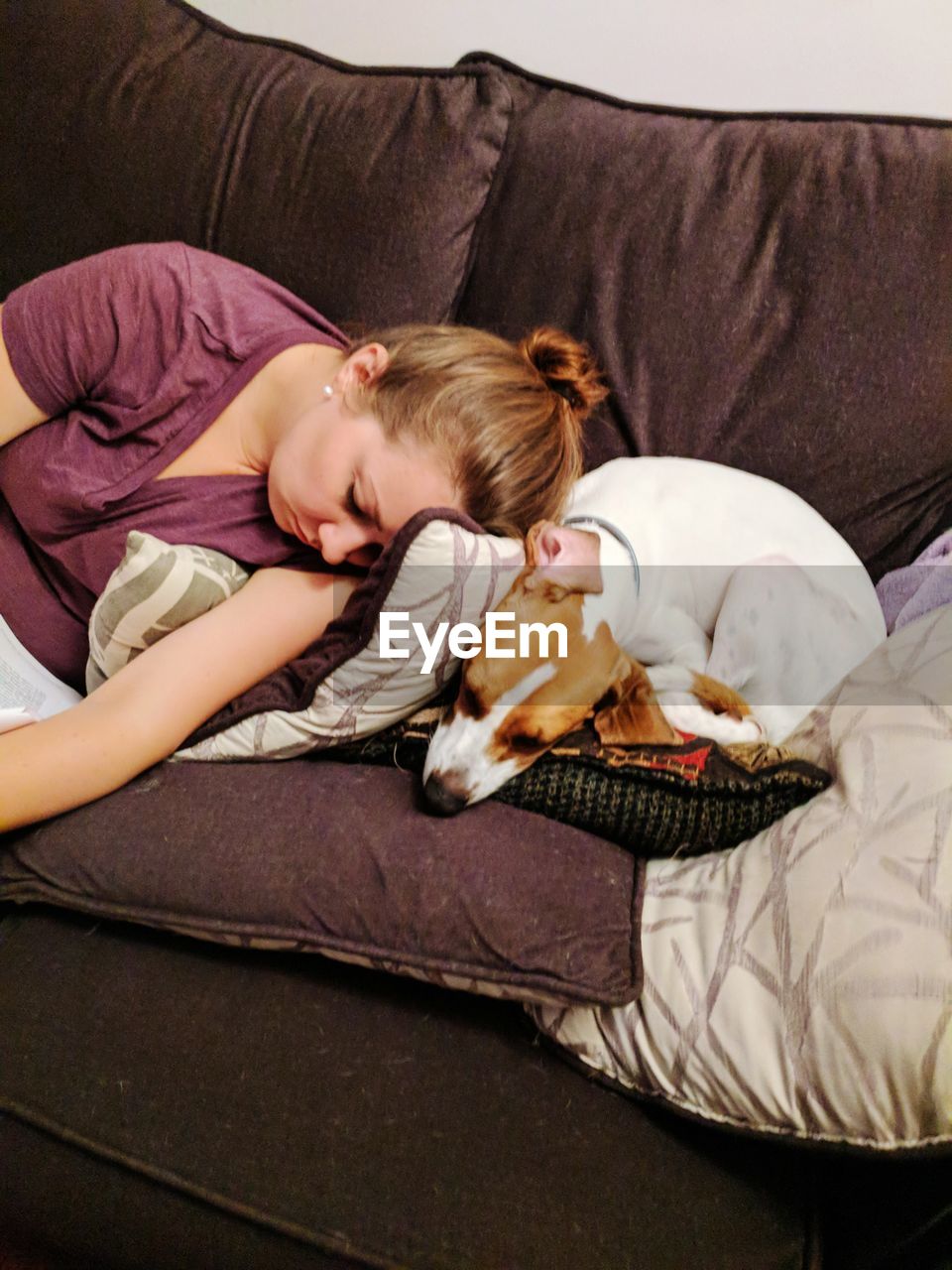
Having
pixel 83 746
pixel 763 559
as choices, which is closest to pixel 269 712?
pixel 83 746

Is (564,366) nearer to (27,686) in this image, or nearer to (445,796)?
(445,796)

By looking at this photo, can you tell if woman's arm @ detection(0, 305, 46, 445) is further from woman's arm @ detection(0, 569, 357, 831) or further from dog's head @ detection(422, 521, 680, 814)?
dog's head @ detection(422, 521, 680, 814)

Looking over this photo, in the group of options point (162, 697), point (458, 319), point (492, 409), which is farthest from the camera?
point (458, 319)

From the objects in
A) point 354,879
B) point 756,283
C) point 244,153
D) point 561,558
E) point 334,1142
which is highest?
point 244,153

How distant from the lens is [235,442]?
4.12 ft

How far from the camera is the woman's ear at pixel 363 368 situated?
45.6 inches

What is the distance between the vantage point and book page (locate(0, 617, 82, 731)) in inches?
44.8

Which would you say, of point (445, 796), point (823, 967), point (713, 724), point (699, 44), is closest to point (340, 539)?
point (445, 796)

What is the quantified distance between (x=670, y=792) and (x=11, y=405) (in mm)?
1084

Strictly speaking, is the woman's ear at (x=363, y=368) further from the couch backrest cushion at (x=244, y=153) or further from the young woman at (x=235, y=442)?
the couch backrest cushion at (x=244, y=153)

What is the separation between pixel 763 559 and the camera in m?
1.38

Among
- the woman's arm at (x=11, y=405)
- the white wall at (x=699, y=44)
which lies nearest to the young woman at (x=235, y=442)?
the woman's arm at (x=11, y=405)

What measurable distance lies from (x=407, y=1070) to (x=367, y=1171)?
0.33 ft

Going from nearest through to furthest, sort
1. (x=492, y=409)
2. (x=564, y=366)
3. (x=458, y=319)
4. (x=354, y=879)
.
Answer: (x=354, y=879) → (x=492, y=409) → (x=564, y=366) → (x=458, y=319)
